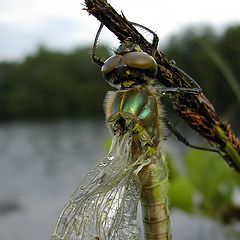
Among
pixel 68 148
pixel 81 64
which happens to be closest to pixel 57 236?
pixel 68 148

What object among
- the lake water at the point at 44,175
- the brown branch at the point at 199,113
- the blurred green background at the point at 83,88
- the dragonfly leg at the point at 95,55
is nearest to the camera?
the brown branch at the point at 199,113

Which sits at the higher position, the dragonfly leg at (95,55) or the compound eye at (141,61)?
the dragonfly leg at (95,55)

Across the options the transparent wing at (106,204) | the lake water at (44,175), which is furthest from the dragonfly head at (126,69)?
the lake water at (44,175)

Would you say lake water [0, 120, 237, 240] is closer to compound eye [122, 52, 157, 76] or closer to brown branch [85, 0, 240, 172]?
compound eye [122, 52, 157, 76]

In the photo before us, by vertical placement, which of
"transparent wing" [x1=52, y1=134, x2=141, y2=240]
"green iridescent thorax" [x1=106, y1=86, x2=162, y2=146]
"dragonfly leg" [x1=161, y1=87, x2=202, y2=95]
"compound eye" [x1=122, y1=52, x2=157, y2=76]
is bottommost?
"transparent wing" [x1=52, y1=134, x2=141, y2=240]

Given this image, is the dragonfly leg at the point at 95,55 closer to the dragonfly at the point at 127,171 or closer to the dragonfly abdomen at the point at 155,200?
the dragonfly at the point at 127,171

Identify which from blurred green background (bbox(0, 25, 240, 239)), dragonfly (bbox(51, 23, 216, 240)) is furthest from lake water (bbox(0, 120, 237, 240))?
dragonfly (bbox(51, 23, 216, 240))

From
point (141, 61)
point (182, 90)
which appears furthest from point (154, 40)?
point (182, 90)

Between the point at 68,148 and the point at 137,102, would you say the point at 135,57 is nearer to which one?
the point at 137,102
